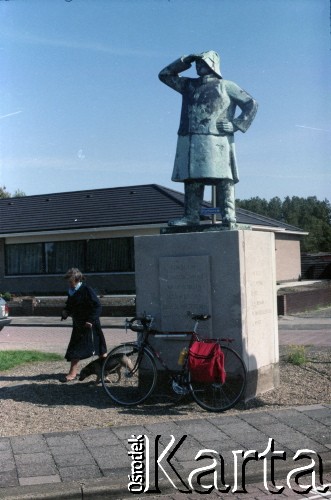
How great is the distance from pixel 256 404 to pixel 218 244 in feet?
6.01

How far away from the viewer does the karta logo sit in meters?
5.70

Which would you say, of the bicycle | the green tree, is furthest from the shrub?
the green tree

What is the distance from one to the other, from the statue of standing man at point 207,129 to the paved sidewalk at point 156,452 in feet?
8.64

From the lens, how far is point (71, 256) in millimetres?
32500

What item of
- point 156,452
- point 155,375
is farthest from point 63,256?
point 156,452

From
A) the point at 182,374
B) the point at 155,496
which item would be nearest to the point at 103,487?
the point at 155,496

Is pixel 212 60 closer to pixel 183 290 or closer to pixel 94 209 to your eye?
pixel 183 290

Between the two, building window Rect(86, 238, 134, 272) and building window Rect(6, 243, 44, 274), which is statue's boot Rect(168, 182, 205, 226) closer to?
building window Rect(86, 238, 134, 272)

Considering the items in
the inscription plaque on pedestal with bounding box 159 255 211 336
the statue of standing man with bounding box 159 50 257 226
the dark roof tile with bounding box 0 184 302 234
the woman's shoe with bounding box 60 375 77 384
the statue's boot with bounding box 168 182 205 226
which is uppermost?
the dark roof tile with bounding box 0 184 302 234

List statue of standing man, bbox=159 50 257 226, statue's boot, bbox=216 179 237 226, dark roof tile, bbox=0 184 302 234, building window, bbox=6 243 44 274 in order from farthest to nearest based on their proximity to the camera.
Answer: building window, bbox=6 243 44 274 < dark roof tile, bbox=0 184 302 234 < statue's boot, bbox=216 179 237 226 < statue of standing man, bbox=159 50 257 226

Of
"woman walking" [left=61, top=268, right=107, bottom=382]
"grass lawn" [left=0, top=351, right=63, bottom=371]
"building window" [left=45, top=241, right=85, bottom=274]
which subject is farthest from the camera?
"building window" [left=45, top=241, right=85, bottom=274]

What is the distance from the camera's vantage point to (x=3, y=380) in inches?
415

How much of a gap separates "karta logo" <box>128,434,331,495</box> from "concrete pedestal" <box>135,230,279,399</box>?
2.24 m

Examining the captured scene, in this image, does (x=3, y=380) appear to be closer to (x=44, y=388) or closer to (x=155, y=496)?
(x=44, y=388)
